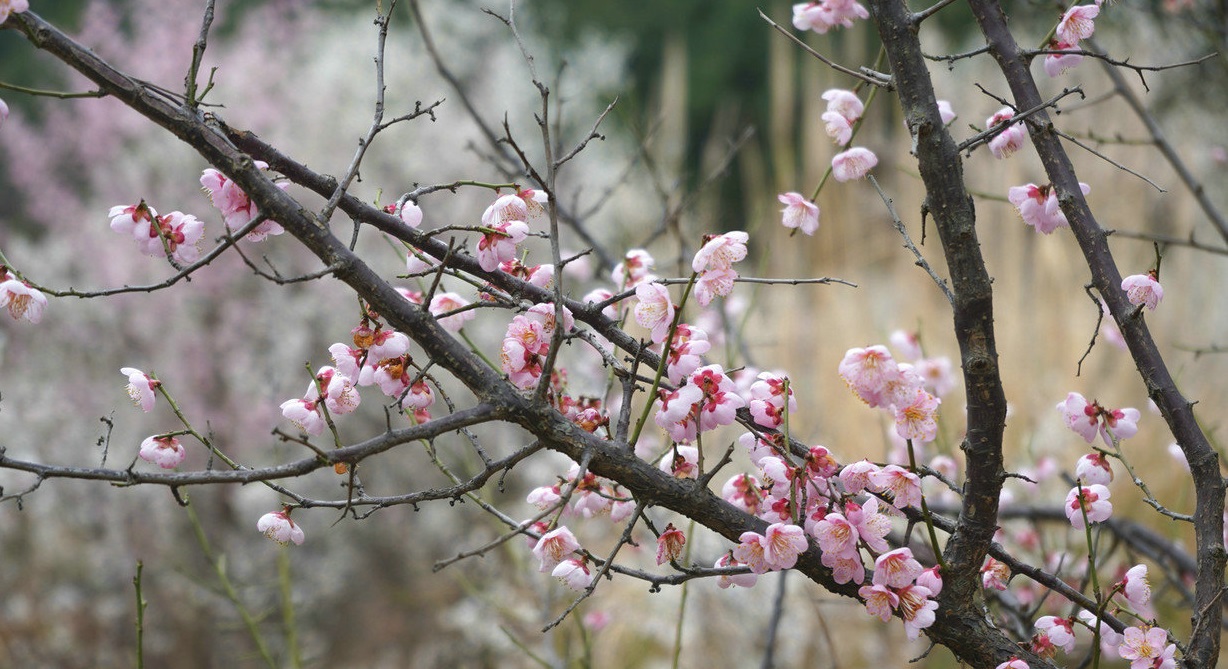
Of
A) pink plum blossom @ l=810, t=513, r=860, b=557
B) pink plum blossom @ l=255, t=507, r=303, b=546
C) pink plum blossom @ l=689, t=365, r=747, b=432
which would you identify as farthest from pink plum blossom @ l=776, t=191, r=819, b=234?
pink plum blossom @ l=255, t=507, r=303, b=546

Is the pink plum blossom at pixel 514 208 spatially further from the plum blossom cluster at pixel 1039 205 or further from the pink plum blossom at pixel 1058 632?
the pink plum blossom at pixel 1058 632

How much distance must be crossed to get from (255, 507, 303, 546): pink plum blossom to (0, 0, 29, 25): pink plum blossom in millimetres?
471

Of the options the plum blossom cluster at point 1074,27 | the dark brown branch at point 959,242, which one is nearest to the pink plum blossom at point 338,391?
the dark brown branch at point 959,242

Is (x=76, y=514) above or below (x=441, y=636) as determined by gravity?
above

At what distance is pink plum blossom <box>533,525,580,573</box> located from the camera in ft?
3.06

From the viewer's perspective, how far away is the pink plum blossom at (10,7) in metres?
0.74

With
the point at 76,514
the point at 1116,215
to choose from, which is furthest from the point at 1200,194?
the point at 76,514

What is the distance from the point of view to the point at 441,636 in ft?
14.2

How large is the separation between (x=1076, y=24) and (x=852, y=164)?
0.83 ft

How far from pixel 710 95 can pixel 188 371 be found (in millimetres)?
6855

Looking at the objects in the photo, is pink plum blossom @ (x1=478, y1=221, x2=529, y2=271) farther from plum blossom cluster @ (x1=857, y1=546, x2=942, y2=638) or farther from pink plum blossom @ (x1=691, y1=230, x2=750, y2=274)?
plum blossom cluster @ (x1=857, y1=546, x2=942, y2=638)

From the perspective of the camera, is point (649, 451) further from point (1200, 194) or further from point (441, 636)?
point (441, 636)

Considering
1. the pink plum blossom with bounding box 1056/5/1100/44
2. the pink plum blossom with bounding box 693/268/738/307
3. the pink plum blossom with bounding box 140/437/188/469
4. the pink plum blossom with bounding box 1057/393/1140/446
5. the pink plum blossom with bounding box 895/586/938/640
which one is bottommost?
the pink plum blossom with bounding box 895/586/938/640

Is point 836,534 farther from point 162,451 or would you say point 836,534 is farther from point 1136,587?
point 162,451
